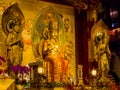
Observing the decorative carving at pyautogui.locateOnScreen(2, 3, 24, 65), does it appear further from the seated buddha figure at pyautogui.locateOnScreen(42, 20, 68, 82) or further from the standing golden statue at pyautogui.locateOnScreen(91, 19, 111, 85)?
the standing golden statue at pyautogui.locateOnScreen(91, 19, 111, 85)

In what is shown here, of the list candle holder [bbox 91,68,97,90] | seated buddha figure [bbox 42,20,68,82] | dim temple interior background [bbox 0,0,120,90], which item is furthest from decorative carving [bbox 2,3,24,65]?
candle holder [bbox 91,68,97,90]

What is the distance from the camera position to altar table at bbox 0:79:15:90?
533 cm

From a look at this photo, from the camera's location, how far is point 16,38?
21.7 ft

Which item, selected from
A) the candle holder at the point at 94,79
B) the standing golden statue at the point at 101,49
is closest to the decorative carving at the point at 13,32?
the candle holder at the point at 94,79

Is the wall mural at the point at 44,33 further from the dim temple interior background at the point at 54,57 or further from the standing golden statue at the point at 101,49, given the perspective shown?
the standing golden statue at the point at 101,49

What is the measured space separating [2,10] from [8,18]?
1.21 feet

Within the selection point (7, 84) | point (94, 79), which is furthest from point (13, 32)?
point (94, 79)

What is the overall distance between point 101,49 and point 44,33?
4.93ft

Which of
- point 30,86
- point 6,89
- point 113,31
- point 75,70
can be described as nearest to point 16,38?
point 30,86

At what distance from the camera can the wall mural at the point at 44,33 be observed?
263 inches

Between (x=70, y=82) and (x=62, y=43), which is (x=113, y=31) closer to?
(x=62, y=43)

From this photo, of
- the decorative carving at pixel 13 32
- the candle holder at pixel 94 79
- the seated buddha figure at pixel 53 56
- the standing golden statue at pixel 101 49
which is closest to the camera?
the decorative carving at pixel 13 32

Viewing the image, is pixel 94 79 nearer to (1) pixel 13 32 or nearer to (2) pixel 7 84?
(1) pixel 13 32

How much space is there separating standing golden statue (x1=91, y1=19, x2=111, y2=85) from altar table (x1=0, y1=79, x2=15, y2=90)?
2909 mm
